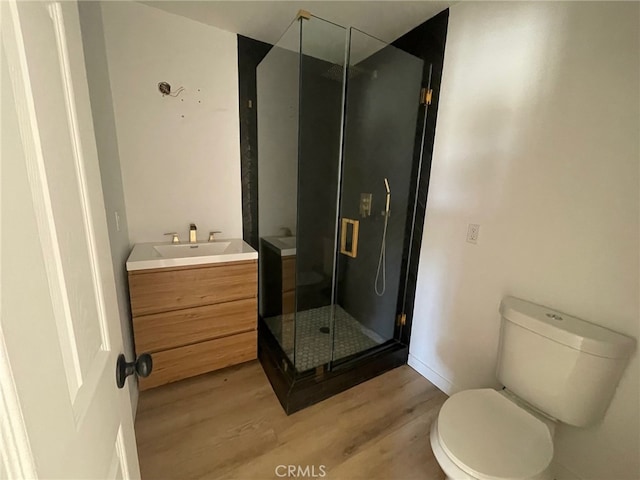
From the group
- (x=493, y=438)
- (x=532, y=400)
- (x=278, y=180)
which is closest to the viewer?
(x=493, y=438)

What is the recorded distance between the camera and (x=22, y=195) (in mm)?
312

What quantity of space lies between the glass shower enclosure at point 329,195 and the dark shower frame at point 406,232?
1cm

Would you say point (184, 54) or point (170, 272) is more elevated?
point (184, 54)

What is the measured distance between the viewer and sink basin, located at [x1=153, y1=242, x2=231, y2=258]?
6.00 ft

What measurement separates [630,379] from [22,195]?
5.91 ft

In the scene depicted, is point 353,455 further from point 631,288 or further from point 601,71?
point 601,71

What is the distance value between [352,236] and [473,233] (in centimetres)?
78

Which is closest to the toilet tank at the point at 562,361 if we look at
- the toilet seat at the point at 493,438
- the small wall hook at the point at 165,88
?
the toilet seat at the point at 493,438

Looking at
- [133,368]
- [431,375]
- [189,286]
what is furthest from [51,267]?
[431,375]

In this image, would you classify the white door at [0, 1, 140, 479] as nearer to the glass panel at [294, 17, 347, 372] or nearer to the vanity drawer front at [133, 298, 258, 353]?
the vanity drawer front at [133, 298, 258, 353]

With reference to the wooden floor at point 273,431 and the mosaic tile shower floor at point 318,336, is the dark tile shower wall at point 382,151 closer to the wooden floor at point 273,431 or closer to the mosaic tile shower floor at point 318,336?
the mosaic tile shower floor at point 318,336

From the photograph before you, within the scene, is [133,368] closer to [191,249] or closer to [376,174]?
[191,249]

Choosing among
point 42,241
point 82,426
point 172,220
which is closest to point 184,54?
point 172,220

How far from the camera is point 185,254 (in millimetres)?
1889
